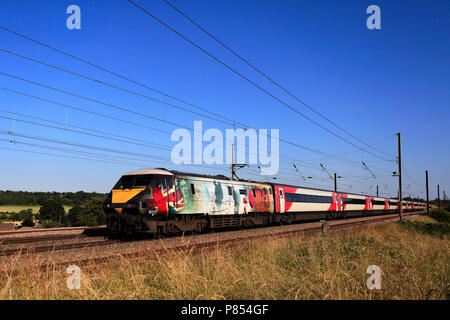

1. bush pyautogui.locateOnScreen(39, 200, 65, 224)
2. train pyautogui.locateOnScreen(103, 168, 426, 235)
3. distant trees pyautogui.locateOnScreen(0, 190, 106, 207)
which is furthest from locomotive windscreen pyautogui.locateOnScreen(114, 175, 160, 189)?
distant trees pyautogui.locateOnScreen(0, 190, 106, 207)

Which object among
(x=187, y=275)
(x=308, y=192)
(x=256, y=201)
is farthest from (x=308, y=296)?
(x=308, y=192)

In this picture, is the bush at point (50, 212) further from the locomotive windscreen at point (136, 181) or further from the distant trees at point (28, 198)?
the locomotive windscreen at point (136, 181)

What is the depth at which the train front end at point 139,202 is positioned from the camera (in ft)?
45.5

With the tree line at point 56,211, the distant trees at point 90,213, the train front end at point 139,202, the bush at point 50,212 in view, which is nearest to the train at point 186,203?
the train front end at point 139,202

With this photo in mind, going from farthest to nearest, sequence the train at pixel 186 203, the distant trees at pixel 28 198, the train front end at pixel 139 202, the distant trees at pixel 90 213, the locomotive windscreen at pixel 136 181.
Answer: the distant trees at pixel 28 198 < the distant trees at pixel 90 213 < the locomotive windscreen at pixel 136 181 < the train at pixel 186 203 < the train front end at pixel 139 202

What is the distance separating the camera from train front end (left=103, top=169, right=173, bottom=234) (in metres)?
13.9

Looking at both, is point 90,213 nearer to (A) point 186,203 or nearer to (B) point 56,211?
(B) point 56,211

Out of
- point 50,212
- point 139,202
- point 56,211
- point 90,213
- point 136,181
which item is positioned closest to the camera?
point 139,202

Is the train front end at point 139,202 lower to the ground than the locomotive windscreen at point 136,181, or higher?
lower

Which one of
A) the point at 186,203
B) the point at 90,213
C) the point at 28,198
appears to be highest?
the point at 186,203

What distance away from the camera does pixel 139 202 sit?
14.0 metres

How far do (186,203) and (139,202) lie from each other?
2345 millimetres

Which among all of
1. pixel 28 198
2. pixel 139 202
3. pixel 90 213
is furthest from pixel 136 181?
pixel 28 198
